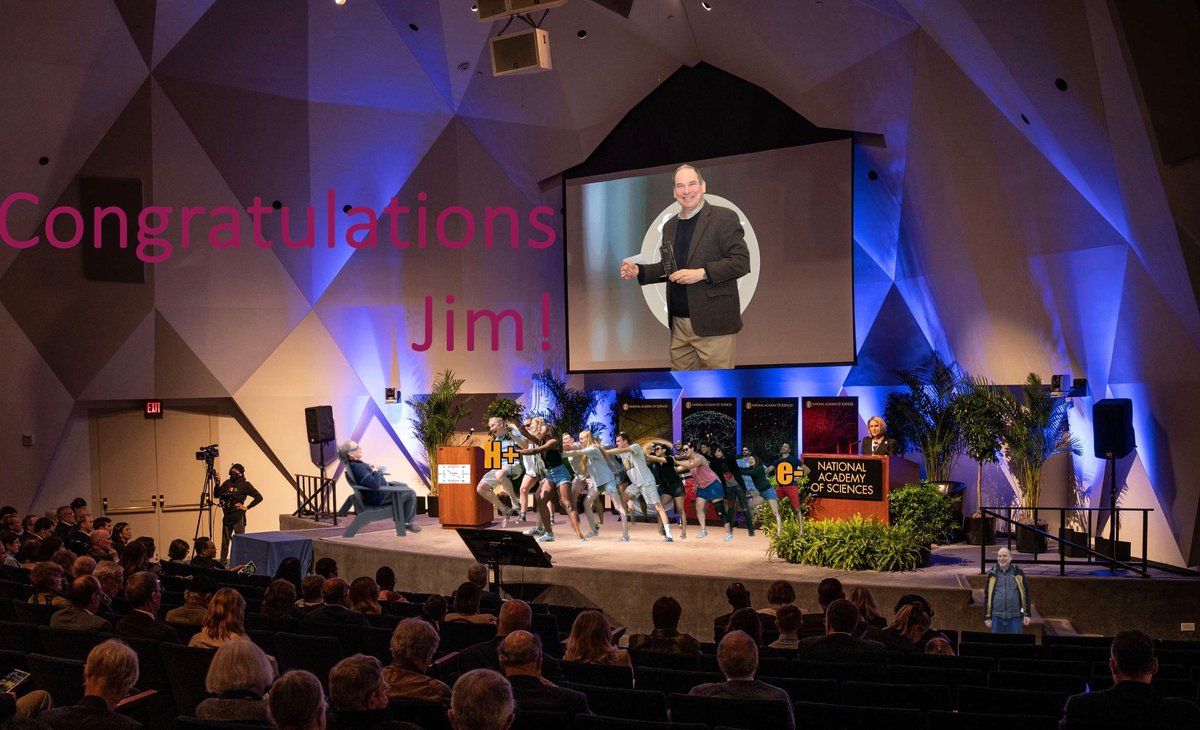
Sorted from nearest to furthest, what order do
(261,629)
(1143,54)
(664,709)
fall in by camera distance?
(664,709), (261,629), (1143,54)

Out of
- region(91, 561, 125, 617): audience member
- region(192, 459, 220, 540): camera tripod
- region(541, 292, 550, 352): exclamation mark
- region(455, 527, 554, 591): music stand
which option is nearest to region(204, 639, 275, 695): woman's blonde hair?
region(91, 561, 125, 617): audience member

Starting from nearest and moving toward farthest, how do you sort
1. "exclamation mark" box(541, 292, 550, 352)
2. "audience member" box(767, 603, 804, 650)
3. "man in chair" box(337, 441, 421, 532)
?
1. "audience member" box(767, 603, 804, 650)
2. "man in chair" box(337, 441, 421, 532)
3. "exclamation mark" box(541, 292, 550, 352)

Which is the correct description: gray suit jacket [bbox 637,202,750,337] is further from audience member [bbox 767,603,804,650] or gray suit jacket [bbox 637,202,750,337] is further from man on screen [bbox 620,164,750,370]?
audience member [bbox 767,603,804,650]

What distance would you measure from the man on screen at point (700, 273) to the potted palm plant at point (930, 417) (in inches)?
101

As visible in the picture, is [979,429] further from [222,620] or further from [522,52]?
[222,620]

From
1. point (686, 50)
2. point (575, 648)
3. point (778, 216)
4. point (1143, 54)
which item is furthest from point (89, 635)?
point (686, 50)

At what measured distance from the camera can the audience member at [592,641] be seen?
519cm

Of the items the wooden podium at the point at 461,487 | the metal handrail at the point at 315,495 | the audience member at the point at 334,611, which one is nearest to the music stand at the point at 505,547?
the audience member at the point at 334,611

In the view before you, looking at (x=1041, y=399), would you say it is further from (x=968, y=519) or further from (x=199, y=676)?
(x=199, y=676)

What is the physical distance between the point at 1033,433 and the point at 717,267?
5.02 metres

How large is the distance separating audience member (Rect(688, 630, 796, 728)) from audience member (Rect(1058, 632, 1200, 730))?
1.18 metres

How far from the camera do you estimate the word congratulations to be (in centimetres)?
1435

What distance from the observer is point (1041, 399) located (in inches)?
501

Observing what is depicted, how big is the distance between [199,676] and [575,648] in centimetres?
180
